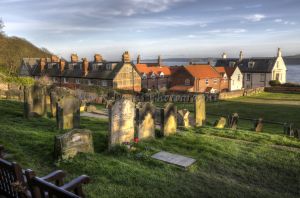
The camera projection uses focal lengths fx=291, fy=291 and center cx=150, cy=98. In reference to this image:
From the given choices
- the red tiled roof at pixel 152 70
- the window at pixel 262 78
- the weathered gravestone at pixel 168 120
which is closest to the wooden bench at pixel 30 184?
the weathered gravestone at pixel 168 120

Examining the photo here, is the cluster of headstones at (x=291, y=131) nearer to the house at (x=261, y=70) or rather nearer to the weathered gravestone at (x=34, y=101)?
the weathered gravestone at (x=34, y=101)

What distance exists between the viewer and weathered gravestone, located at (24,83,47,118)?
49.8 feet

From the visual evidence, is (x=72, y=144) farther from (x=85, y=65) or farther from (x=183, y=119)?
(x=85, y=65)

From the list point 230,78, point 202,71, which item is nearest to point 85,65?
point 202,71

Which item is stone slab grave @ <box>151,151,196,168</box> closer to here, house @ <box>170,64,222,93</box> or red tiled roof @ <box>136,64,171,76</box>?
house @ <box>170,64,222,93</box>

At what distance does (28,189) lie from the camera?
488 cm

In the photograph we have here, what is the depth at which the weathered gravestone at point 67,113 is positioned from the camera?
13.4 m

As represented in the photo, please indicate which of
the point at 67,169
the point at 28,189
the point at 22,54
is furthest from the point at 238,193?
the point at 22,54

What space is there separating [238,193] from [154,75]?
48.4 meters

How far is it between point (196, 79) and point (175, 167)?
40.9 m

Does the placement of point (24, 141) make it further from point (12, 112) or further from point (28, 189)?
point (12, 112)

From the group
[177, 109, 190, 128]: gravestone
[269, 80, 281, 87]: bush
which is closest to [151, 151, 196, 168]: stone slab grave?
[177, 109, 190, 128]: gravestone

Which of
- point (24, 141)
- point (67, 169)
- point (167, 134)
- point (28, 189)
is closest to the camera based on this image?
point (28, 189)

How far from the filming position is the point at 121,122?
36.1 feet
